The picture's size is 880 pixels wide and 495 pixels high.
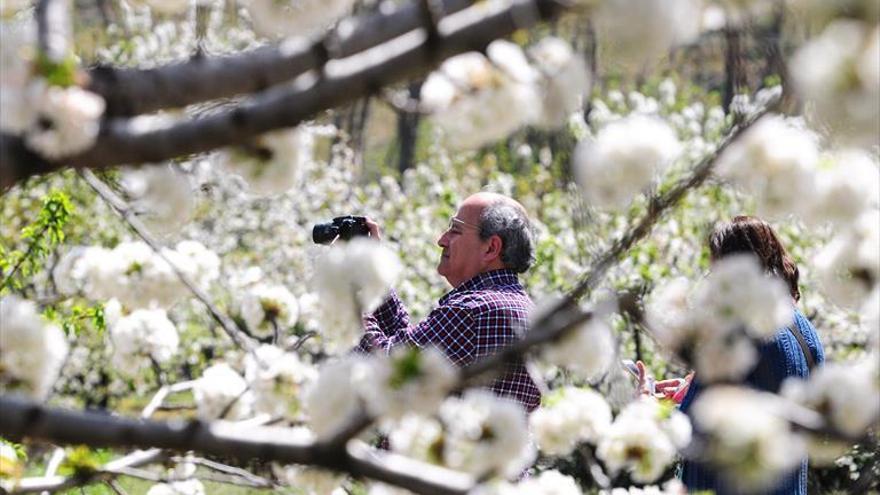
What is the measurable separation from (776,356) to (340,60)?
8.01ft

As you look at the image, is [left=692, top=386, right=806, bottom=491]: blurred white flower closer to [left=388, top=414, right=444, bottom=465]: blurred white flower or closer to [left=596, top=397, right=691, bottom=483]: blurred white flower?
[left=388, top=414, right=444, bottom=465]: blurred white flower

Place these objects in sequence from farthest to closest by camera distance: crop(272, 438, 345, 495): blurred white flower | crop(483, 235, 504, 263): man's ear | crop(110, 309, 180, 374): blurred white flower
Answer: crop(483, 235, 504, 263): man's ear → crop(110, 309, 180, 374): blurred white flower → crop(272, 438, 345, 495): blurred white flower

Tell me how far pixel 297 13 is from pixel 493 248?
7.18ft

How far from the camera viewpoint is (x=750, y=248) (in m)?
3.87

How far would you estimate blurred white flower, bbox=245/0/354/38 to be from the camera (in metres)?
1.98

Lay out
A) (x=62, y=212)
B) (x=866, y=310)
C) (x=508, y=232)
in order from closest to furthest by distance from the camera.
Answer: (x=866, y=310) → (x=508, y=232) → (x=62, y=212)

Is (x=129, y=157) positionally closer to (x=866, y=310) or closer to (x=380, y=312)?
(x=866, y=310)

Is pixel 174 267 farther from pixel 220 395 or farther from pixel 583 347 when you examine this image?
pixel 583 347

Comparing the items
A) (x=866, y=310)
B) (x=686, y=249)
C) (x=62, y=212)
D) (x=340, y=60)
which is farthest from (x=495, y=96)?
(x=686, y=249)

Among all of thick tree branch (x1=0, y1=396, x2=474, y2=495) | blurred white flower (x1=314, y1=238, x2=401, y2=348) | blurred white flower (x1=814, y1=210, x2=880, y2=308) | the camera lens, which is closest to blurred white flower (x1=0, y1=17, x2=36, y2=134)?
thick tree branch (x1=0, y1=396, x2=474, y2=495)


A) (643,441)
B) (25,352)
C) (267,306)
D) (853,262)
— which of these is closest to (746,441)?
(853,262)

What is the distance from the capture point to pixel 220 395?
256 centimetres

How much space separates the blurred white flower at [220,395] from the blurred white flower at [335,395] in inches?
21.4

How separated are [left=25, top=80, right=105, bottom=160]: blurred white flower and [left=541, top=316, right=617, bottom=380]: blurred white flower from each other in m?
0.78
